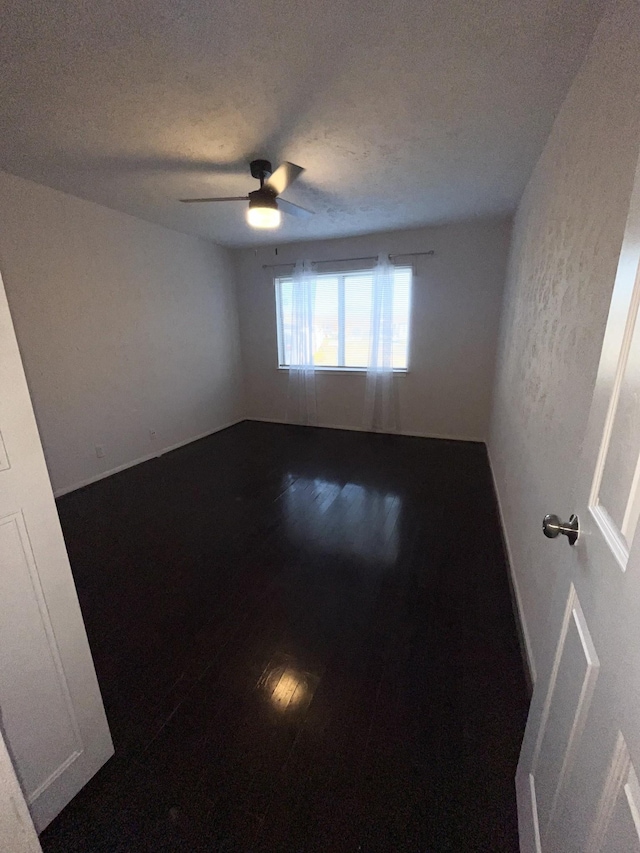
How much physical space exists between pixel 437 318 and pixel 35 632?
4184 millimetres

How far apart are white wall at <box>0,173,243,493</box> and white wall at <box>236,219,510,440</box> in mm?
729

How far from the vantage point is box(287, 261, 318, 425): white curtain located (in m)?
4.36

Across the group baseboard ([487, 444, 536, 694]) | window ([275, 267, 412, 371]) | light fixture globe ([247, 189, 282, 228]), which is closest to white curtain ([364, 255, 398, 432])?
window ([275, 267, 412, 371])

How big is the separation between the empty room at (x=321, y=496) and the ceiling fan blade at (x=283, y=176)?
0.02 m

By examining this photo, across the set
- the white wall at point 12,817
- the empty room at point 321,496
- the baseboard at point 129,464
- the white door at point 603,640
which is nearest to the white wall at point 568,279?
the empty room at point 321,496

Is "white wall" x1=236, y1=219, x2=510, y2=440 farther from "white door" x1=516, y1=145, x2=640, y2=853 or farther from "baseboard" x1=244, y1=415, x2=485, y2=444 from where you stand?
"white door" x1=516, y1=145, x2=640, y2=853

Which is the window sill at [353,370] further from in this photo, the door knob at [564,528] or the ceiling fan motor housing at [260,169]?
the door knob at [564,528]

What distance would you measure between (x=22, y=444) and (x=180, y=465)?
9.51 ft

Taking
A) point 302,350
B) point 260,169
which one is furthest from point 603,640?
point 302,350

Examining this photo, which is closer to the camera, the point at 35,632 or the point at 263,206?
the point at 35,632

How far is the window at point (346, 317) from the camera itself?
4125 millimetres

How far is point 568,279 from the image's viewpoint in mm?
1340

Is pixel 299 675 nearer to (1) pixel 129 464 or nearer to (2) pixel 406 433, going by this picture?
(1) pixel 129 464

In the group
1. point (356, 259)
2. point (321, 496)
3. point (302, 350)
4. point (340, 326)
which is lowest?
point (321, 496)
